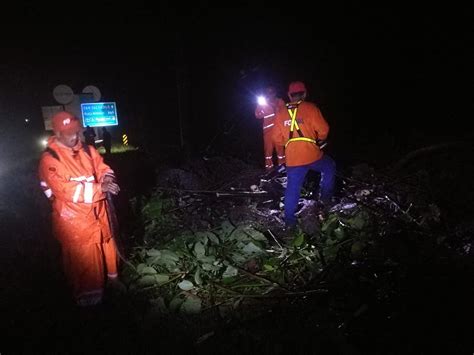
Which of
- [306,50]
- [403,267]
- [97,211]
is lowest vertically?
[403,267]

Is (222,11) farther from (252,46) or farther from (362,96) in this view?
(362,96)

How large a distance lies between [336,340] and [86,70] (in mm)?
37012

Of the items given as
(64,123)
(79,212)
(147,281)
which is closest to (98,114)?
(147,281)

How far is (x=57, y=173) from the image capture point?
11.8 ft

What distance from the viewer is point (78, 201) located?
12.1ft

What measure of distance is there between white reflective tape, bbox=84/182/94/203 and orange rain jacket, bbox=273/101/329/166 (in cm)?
269

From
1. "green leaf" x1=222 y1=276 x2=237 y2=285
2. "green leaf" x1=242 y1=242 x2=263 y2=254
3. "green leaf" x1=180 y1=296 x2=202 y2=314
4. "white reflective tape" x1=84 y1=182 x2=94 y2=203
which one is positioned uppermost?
"white reflective tape" x1=84 y1=182 x2=94 y2=203

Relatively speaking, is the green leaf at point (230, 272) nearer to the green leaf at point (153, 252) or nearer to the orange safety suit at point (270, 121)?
the green leaf at point (153, 252)

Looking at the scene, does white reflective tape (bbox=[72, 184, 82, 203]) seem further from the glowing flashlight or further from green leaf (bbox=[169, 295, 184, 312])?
the glowing flashlight

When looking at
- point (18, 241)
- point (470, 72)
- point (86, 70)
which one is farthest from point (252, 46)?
point (86, 70)

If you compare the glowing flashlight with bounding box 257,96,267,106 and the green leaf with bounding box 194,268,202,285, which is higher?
the glowing flashlight with bounding box 257,96,267,106

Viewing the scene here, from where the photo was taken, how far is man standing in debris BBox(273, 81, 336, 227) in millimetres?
5242

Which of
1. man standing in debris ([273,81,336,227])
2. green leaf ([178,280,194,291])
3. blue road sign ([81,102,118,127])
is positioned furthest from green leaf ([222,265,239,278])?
blue road sign ([81,102,118,127])

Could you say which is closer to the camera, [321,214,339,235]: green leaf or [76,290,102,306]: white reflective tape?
[76,290,102,306]: white reflective tape
